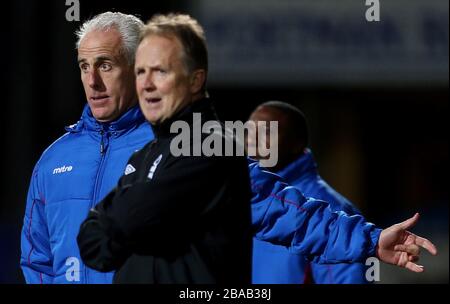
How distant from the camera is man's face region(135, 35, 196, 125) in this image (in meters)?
3.53

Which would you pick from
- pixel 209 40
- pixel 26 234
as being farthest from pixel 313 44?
pixel 26 234

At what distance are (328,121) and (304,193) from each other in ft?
23.5

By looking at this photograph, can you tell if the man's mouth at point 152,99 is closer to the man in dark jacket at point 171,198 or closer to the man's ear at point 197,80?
the man in dark jacket at point 171,198

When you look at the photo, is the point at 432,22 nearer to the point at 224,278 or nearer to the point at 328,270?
the point at 328,270

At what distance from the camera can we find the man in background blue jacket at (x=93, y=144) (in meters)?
4.13

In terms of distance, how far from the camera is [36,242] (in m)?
4.52

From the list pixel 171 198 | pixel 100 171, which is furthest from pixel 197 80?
pixel 100 171

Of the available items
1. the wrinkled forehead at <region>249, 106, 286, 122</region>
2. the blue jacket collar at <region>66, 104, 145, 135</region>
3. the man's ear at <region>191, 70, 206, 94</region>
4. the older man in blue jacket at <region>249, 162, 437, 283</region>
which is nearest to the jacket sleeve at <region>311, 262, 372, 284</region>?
the wrinkled forehead at <region>249, 106, 286, 122</region>

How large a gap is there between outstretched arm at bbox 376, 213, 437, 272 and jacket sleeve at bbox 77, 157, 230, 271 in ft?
2.46

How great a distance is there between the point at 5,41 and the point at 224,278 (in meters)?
8.64

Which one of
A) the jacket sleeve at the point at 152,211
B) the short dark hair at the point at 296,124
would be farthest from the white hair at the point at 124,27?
the short dark hair at the point at 296,124

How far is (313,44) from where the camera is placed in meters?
11.7

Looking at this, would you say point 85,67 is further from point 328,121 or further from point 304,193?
point 328,121

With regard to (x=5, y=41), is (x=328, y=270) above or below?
below
